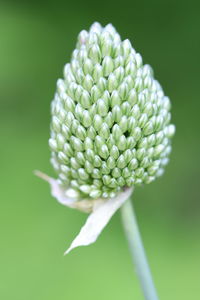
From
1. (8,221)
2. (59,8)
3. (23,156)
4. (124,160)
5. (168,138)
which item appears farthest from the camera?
(59,8)

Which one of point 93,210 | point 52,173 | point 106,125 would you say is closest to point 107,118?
point 106,125

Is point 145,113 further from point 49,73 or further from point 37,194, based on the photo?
point 49,73

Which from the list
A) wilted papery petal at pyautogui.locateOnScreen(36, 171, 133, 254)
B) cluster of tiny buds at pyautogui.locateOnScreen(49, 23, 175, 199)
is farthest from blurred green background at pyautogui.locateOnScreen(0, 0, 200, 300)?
cluster of tiny buds at pyautogui.locateOnScreen(49, 23, 175, 199)

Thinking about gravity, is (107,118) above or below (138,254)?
above

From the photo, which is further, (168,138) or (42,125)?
(42,125)

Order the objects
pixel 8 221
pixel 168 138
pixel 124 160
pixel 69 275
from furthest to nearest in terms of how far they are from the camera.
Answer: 1. pixel 8 221
2. pixel 69 275
3. pixel 168 138
4. pixel 124 160

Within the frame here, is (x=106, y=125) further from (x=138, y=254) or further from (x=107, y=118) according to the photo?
(x=138, y=254)

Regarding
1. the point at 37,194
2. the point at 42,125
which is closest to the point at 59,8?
the point at 42,125
